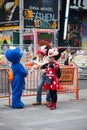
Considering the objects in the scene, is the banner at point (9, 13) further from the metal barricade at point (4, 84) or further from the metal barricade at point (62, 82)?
the metal barricade at point (4, 84)

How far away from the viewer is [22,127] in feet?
32.0

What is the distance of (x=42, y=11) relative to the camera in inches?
1272

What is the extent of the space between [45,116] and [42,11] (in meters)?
21.9

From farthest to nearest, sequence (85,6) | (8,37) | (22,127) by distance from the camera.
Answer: (85,6) → (8,37) → (22,127)

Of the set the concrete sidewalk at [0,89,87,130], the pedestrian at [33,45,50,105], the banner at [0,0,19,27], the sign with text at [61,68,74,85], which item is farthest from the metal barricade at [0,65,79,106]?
the banner at [0,0,19,27]

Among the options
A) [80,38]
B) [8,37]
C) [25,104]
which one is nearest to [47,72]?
[25,104]

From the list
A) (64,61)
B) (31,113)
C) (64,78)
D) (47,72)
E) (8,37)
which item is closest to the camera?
(31,113)

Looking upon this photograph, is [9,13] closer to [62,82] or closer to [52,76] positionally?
[62,82]

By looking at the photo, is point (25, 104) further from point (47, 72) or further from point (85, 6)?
point (85, 6)

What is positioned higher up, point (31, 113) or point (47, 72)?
point (47, 72)

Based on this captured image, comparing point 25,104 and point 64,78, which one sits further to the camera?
point 64,78

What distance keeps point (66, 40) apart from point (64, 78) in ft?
63.8

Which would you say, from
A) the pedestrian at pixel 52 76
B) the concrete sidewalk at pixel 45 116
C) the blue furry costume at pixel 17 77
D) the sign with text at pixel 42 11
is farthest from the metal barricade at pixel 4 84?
the sign with text at pixel 42 11

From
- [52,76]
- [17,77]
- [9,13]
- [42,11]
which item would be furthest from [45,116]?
[9,13]
